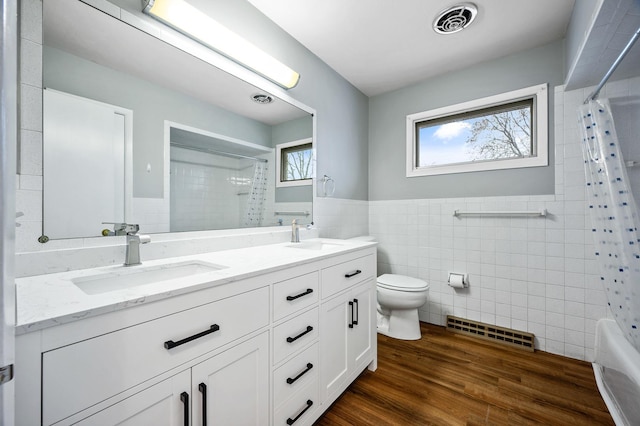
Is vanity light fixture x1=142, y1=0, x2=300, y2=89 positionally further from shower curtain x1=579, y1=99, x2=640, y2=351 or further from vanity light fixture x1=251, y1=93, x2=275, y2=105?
shower curtain x1=579, y1=99, x2=640, y2=351

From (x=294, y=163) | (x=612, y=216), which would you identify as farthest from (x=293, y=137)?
(x=612, y=216)

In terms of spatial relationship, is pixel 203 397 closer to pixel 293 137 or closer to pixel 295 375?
pixel 295 375

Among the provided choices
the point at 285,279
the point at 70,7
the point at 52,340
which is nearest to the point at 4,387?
the point at 52,340

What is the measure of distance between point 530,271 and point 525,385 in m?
0.85

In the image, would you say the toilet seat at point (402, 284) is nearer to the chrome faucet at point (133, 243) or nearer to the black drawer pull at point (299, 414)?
the black drawer pull at point (299, 414)

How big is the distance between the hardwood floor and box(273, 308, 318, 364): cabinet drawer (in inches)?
19.8

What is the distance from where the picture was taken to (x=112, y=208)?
1.08 m

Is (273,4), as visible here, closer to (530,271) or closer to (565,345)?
(530,271)

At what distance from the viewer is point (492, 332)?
2.22 m

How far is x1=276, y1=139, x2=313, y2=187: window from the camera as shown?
1.89 meters

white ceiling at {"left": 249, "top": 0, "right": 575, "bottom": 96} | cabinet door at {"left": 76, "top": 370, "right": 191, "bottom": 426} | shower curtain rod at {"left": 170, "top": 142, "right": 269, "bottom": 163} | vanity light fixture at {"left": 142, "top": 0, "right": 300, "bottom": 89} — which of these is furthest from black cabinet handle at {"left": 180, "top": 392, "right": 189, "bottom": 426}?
white ceiling at {"left": 249, "top": 0, "right": 575, "bottom": 96}

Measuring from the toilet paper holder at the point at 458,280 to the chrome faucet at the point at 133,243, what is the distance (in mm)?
2288

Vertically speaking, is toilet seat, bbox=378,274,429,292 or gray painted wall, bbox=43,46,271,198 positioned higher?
gray painted wall, bbox=43,46,271,198

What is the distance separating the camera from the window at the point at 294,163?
189 cm
